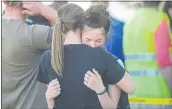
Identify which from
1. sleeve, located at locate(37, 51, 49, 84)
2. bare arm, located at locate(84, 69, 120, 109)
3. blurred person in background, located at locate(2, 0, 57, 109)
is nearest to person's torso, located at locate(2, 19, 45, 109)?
blurred person in background, located at locate(2, 0, 57, 109)

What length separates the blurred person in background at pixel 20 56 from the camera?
2723 mm

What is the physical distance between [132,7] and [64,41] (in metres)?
1.15

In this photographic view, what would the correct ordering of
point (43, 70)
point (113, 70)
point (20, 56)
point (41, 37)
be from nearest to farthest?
1. point (113, 70)
2. point (43, 70)
3. point (41, 37)
4. point (20, 56)

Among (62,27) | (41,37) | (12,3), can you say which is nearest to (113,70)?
(62,27)

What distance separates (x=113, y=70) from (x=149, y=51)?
88 centimetres

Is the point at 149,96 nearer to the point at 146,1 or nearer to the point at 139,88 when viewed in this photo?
the point at 139,88

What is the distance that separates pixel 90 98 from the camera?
2.00m

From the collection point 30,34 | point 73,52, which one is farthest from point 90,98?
point 30,34

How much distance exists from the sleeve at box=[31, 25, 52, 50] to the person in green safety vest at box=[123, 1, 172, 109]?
0.58 meters

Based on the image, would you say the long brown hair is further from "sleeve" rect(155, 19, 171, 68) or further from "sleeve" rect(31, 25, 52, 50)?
"sleeve" rect(155, 19, 171, 68)

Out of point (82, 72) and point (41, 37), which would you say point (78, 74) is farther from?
point (41, 37)

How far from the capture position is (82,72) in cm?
199

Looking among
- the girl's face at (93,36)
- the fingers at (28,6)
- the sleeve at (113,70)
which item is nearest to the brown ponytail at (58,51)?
the girl's face at (93,36)

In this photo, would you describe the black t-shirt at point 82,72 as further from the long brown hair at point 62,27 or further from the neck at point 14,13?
the neck at point 14,13
